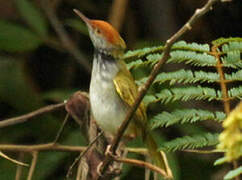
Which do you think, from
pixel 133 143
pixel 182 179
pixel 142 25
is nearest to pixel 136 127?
pixel 133 143

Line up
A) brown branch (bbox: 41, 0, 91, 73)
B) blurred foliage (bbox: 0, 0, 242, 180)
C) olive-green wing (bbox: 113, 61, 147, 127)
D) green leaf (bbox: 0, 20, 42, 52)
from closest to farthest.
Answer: olive-green wing (bbox: 113, 61, 147, 127)
blurred foliage (bbox: 0, 0, 242, 180)
green leaf (bbox: 0, 20, 42, 52)
brown branch (bbox: 41, 0, 91, 73)

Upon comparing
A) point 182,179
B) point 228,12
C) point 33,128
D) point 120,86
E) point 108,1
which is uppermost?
point 108,1

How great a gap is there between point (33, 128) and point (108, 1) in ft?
4.38

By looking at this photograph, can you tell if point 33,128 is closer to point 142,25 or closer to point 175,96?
point 142,25

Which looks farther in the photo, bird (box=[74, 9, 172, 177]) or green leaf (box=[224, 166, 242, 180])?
bird (box=[74, 9, 172, 177])

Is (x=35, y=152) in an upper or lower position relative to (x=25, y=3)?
lower

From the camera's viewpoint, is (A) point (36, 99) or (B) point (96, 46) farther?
(A) point (36, 99)

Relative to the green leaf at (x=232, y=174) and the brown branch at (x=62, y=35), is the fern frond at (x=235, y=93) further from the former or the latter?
the brown branch at (x=62, y=35)

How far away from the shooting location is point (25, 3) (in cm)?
375

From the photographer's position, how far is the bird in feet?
7.51

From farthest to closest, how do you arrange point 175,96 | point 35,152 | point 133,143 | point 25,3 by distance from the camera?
point 25,3
point 133,143
point 35,152
point 175,96

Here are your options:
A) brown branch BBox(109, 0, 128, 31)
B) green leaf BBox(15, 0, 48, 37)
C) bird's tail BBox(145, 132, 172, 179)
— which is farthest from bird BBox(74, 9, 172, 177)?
brown branch BBox(109, 0, 128, 31)

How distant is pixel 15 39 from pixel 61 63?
2.85 feet

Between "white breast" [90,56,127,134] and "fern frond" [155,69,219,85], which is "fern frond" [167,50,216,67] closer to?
"fern frond" [155,69,219,85]
